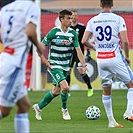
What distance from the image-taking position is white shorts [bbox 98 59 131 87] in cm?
1039

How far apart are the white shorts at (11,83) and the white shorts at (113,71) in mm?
3003

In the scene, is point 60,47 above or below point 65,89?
above

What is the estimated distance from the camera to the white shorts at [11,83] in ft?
24.8

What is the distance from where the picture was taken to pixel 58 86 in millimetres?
12227

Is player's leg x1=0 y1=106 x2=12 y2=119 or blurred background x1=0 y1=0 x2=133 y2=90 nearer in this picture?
player's leg x1=0 y1=106 x2=12 y2=119

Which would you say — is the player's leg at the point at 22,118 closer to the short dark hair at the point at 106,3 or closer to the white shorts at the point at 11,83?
the white shorts at the point at 11,83

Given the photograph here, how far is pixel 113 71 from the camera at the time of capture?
10.4 m

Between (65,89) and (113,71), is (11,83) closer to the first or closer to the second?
(113,71)

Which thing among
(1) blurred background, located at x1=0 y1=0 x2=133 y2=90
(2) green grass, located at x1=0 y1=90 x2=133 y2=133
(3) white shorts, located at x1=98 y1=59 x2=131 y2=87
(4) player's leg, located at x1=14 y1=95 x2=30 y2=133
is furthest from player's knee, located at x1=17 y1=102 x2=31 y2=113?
(1) blurred background, located at x1=0 y1=0 x2=133 y2=90

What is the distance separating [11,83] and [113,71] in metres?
3.22

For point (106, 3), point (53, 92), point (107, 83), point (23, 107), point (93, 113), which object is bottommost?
point (93, 113)

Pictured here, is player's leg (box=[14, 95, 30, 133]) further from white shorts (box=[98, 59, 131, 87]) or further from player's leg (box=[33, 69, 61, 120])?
player's leg (box=[33, 69, 61, 120])

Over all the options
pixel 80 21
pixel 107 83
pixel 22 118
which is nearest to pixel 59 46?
pixel 107 83

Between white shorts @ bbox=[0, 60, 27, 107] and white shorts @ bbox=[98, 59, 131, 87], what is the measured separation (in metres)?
3.00
